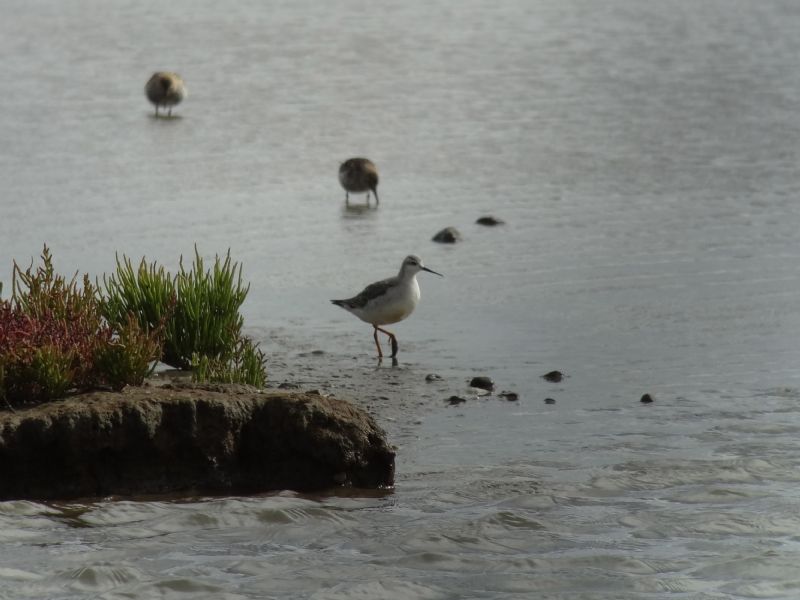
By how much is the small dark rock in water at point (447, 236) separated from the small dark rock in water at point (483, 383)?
21.6 feet

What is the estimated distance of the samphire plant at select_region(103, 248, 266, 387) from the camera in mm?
12102

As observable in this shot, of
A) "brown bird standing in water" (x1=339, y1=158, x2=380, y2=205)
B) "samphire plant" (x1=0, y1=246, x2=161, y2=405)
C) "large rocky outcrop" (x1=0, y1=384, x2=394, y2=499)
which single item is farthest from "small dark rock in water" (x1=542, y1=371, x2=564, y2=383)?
"brown bird standing in water" (x1=339, y1=158, x2=380, y2=205)

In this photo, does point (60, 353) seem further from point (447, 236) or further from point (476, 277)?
point (447, 236)

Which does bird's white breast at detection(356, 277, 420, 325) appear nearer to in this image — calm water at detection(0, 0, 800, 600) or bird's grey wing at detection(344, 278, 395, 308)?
bird's grey wing at detection(344, 278, 395, 308)

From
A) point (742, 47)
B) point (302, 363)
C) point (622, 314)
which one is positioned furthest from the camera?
point (742, 47)

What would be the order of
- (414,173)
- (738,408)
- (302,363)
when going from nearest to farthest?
(738,408) < (302,363) < (414,173)

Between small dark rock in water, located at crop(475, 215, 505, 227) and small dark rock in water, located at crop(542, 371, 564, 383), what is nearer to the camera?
small dark rock in water, located at crop(542, 371, 564, 383)

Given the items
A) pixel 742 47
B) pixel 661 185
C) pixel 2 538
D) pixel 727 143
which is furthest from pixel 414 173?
pixel 742 47

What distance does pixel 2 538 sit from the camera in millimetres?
8883

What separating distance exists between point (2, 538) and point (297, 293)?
8047mm

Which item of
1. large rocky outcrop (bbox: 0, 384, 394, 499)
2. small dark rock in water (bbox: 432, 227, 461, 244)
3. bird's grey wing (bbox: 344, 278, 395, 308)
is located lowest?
large rocky outcrop (bbox: 0, 384, 394, 499)

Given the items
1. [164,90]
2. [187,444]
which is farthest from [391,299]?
[164,90]

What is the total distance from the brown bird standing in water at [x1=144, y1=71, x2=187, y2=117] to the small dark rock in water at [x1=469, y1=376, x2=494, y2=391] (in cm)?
1955

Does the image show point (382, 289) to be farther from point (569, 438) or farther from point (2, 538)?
point (2, 538)
